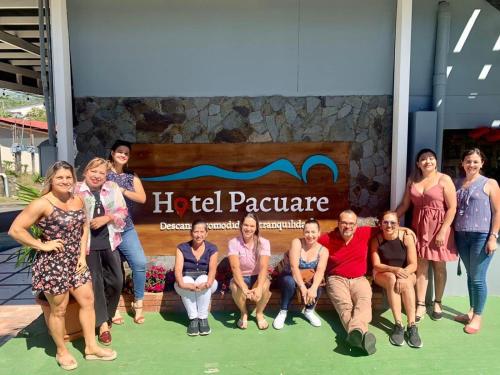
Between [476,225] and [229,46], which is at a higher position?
[229,46]

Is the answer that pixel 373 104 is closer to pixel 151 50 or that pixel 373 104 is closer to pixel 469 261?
pixel 469 261

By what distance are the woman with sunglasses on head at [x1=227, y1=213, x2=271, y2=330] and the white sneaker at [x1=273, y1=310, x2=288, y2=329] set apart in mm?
81

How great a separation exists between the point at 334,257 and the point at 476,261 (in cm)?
121

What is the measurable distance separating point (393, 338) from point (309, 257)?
0.96 m

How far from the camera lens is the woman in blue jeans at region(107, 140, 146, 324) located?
12.6 feet

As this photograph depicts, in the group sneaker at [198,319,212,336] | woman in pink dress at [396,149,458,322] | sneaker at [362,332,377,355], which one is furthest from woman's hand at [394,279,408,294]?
sneaker at [198,319,212,336]

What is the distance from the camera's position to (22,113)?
48062 millimetres

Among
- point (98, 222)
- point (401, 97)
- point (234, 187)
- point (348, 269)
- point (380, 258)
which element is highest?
point (401, 97)

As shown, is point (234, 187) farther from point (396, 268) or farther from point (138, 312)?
point (396, 268)

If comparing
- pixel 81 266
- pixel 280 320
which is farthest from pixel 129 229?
pixel 280 320

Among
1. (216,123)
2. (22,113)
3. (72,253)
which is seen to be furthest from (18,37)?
(22,113)

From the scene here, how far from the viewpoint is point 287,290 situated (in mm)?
3922

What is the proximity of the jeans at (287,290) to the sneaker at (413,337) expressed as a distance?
816 mm

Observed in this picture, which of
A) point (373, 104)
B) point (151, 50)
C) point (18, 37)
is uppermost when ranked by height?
point (18, 37)
